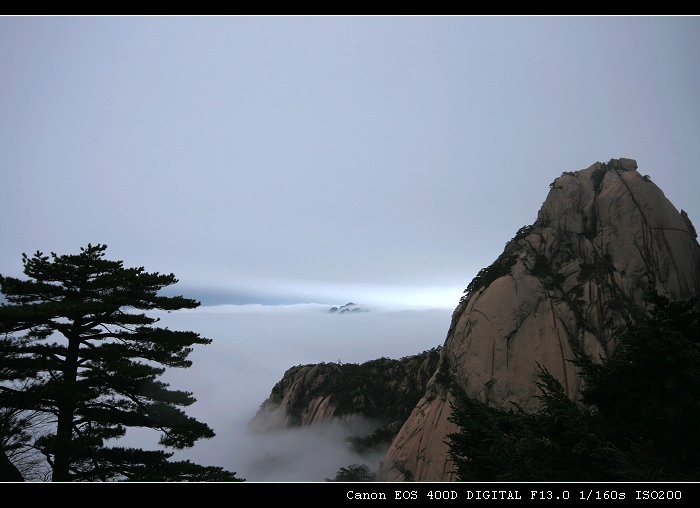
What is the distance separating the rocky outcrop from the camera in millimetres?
46625

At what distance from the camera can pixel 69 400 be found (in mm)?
9211

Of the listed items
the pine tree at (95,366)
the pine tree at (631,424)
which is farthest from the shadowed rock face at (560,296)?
the pine tree at (95,366)

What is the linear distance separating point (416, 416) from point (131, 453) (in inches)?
817

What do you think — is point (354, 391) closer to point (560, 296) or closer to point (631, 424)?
point (560, 296)

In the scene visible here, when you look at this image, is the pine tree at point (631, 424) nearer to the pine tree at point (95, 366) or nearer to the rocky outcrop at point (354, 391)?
the pine tree at point (95, 366)

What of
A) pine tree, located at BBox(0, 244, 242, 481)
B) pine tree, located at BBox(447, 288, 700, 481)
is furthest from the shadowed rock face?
pine tree, located at BBox(0, 244, 242, 481)

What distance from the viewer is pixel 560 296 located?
79.7 ft

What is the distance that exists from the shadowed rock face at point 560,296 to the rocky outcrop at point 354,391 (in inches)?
738

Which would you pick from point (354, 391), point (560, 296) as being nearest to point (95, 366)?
point (560, 296)

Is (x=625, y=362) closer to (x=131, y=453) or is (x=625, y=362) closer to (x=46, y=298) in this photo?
(x=131, y=453)

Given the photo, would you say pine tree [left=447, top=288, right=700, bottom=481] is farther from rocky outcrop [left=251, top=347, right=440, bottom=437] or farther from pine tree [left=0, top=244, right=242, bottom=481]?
rocky outcrop [left=251, top=347, right=440, bottom=437]

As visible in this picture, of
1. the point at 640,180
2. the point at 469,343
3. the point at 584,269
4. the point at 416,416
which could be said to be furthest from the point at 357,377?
the point at 640,180

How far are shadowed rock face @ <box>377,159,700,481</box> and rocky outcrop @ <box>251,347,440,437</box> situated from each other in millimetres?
18748

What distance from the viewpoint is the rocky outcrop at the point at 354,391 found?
4662 cm
